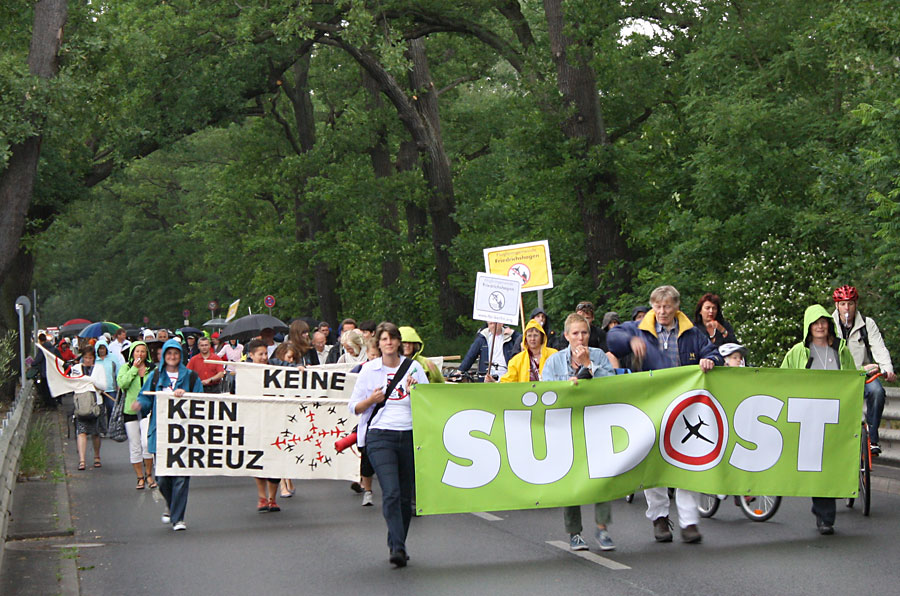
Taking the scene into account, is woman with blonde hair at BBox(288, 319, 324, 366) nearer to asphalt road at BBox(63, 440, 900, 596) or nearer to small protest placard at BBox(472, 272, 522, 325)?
small protest placard at BBox(472, 272, 522, 325)

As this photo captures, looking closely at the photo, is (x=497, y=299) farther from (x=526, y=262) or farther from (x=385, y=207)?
(x=385, y=207)

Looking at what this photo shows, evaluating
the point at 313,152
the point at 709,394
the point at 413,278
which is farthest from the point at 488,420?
the point at 313,152

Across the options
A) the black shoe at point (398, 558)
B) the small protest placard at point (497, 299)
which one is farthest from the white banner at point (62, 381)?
the black shoe at point (398, 558)

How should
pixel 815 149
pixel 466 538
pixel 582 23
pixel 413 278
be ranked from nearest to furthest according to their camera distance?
pixel 466 538 < pixel 815 149 < pixel 582 23 < pixel 413 278

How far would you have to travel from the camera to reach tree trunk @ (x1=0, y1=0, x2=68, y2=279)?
20922 mm

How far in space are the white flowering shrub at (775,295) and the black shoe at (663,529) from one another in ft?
31.3

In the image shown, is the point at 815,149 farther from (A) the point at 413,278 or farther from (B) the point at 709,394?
(A) the point at 413,278

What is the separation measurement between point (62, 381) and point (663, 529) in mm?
13023

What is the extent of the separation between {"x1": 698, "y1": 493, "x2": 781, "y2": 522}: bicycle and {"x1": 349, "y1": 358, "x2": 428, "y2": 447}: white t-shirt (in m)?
3.01

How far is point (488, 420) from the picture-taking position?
30.7 ft

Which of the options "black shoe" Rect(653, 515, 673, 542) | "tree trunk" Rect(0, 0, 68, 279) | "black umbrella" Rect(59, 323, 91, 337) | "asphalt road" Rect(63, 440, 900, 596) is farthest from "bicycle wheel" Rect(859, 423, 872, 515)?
"black umbrella" Rect(59, 323, 91, 337)

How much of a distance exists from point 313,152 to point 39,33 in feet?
58.1

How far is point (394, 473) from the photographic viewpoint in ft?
30.1

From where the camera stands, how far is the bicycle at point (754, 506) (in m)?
10.8
